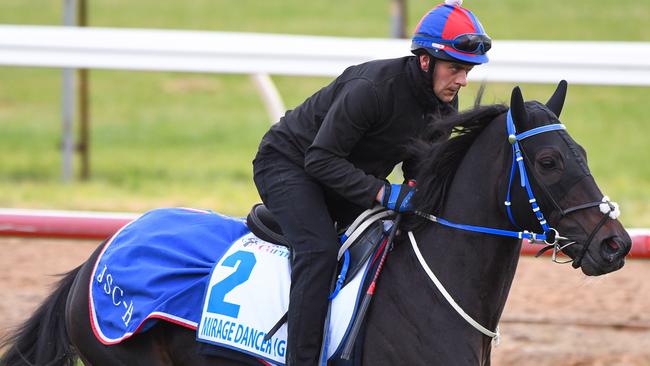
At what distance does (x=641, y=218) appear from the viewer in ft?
34.1

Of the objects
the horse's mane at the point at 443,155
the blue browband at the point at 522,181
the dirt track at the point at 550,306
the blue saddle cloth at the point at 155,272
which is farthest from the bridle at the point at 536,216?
the dirt track at the point at 550,306

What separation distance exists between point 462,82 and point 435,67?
0.14 meters

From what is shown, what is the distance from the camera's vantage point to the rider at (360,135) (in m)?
3.99

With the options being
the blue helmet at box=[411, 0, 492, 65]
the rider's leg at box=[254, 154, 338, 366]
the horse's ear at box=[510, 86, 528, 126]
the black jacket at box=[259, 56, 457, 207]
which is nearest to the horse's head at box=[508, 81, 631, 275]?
the horse's ear at box=[510, 86, 528, 126]

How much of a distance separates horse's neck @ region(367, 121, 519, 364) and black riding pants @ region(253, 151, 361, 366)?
0.25m

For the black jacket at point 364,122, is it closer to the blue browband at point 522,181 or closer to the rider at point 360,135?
the rider at point 360,135

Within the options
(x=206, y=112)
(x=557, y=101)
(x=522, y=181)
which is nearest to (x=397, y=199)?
(x=522, y=181)

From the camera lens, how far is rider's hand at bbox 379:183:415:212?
3994 millimetres

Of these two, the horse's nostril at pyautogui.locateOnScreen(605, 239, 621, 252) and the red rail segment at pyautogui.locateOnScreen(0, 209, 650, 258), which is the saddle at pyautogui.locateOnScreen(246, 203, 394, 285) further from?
the red rail segment at pyautogui.locateOnScreen(0, 209, 650, 258)

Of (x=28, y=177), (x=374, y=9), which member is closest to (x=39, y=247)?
(x=28, y=177)

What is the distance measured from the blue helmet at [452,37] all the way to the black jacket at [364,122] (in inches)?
4.3

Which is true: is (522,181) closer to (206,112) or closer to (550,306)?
(550,306)

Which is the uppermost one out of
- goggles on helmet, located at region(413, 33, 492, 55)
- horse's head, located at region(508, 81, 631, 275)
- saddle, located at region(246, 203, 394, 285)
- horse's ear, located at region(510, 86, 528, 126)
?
goggles on helmet, located at region(413, 33, 492, 55)

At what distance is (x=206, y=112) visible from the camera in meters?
20.0
